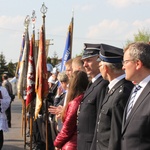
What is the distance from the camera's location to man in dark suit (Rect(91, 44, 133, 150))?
395 centimetres

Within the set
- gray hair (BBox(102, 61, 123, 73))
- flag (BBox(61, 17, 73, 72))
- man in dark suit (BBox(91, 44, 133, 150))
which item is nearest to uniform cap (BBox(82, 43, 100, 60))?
man in dark suit (BBox(91, 44, 133, 150))

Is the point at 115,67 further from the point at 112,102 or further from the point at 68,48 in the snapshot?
the point at 68,48

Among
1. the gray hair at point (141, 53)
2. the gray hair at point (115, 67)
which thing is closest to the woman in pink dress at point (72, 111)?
the gray hair at point (115, 67)

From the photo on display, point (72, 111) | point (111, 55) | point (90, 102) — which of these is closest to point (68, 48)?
point (72, 111)

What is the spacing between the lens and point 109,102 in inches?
166

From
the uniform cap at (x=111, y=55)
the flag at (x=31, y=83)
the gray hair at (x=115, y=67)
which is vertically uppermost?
the uniform cap at (x=111, y=55)

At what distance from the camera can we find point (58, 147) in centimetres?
568

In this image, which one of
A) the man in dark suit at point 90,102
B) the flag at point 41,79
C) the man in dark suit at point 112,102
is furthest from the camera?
the flag at point 41,79

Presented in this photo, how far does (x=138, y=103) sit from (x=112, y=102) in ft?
2.37

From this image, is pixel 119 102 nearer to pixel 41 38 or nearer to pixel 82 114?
pixel 82 114

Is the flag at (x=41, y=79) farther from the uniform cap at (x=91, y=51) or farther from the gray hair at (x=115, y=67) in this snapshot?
the gray hair at (x=115, y=67)

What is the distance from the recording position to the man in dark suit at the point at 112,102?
395cm

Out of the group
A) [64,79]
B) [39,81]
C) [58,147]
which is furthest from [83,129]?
[39,81]

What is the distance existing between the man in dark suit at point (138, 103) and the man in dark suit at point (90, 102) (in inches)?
51.5
